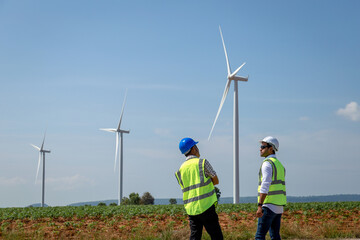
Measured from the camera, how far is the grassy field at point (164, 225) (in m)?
13.1

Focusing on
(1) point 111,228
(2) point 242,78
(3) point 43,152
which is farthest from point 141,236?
(3) point 43,152

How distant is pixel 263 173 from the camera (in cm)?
724

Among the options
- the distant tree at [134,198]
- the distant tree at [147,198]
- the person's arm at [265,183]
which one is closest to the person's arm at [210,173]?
the person's arm at [265,183]

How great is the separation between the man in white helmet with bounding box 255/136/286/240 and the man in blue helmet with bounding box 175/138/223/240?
74 cm

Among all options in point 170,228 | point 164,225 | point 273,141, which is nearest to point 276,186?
point 273,141

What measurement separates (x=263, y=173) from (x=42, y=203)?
63.1 metres

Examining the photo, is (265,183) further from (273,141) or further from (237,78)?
(237,78)

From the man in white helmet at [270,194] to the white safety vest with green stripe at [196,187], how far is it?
2.73 feet

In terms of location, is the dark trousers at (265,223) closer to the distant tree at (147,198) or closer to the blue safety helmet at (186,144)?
the blue safety helmet at (186,144)

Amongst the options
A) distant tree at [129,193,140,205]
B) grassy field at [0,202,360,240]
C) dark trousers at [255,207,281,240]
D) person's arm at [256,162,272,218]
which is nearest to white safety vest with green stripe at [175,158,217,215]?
person's arm at [256,162,272,218]

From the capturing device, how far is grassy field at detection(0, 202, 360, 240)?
13.1 meters

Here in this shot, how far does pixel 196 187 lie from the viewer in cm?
695

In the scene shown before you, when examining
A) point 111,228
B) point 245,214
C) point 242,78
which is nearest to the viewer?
point 111,228

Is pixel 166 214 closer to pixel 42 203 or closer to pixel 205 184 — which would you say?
pixel 205 184
